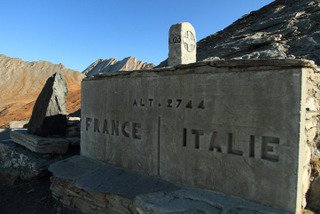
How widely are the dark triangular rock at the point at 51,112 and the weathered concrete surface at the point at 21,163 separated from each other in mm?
542

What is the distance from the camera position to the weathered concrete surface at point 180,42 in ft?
18.2

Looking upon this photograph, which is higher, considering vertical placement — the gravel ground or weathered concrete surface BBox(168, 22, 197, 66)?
weathered concrete surface BBox(168, 22, 197, 66)

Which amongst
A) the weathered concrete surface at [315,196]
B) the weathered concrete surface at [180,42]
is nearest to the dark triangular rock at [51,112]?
the weathered concrete surface at [180,42]

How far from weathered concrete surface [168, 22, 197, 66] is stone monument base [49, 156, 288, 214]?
78.0 inches

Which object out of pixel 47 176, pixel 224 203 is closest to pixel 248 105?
pixel 224 203

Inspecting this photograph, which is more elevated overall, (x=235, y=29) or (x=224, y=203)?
(x=235, y=29)

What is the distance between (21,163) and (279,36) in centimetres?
655

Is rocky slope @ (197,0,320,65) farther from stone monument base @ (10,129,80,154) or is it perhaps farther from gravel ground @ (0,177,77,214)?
gravel ground @ (0,177,77,214)

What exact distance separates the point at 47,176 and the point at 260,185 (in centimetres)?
450

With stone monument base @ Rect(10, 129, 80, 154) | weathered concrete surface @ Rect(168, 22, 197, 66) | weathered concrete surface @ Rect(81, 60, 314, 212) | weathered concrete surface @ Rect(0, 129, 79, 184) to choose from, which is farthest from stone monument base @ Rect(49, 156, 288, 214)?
weathered concrete surface @ Rect(168, 22, 197, 66)

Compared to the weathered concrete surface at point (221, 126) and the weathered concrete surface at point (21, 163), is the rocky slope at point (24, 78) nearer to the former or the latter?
the weathered concrete surface at point (21, 163)

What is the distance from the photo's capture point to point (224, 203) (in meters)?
3.51

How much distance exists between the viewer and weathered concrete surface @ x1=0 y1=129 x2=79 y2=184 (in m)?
6.50

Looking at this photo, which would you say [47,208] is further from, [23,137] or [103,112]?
[23,137]
